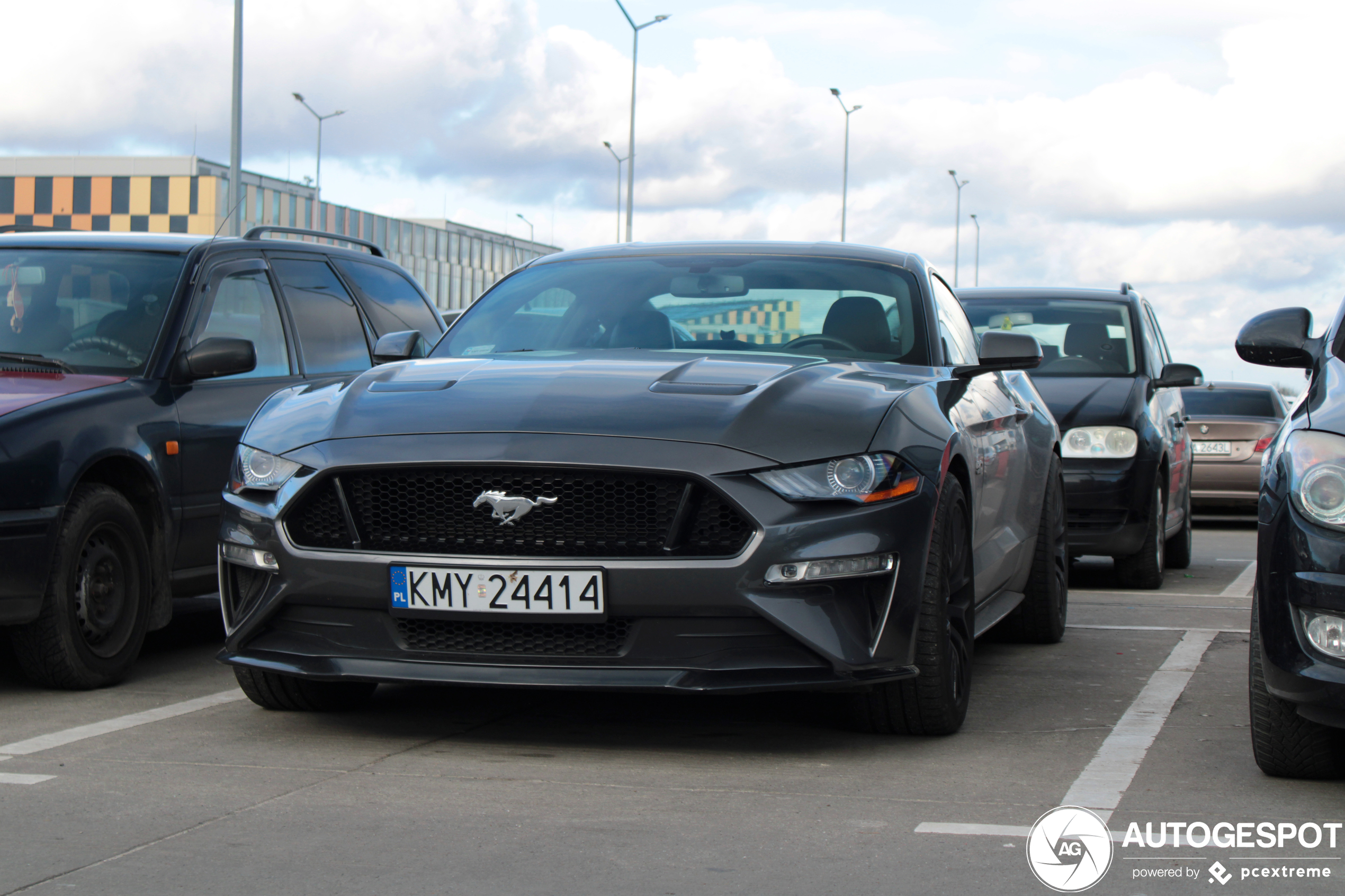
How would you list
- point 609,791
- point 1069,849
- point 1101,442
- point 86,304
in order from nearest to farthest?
point 1069,849 < point 609,791 < point 86,304 < point 1101,442

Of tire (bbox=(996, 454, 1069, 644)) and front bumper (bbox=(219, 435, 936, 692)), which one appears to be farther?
tire (bbox=(996, 454, 1069, 644))

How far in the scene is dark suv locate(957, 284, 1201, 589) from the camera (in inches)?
379

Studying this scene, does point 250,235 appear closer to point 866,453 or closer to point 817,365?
point 817,365

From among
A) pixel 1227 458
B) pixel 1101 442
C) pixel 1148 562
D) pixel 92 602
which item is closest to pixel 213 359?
pixel 92 602

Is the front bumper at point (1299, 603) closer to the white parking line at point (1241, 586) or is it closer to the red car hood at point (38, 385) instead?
the red car hood at point (38, 385)

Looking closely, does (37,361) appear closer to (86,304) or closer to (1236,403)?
(86,304)

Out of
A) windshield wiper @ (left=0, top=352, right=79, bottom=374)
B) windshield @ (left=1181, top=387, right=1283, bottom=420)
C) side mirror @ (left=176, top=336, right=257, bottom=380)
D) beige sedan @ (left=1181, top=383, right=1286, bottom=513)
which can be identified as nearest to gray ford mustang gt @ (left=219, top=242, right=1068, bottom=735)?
side mirror @ (left=176, top=336, right=257, bottom=380)

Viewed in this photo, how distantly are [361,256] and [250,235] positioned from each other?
807mm

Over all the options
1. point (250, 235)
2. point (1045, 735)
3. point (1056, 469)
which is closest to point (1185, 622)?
point (1056, 469)

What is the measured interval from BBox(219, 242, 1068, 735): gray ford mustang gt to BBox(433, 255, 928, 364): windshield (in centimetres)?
52

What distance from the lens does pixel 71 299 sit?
659 centimetres

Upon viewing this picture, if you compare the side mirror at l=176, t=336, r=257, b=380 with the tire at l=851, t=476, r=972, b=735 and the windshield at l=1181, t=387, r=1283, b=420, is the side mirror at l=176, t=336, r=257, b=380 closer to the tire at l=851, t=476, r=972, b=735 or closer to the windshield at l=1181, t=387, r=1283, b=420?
the tire at l=851, t=476, r=972, b=735

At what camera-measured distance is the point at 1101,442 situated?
31.7ft

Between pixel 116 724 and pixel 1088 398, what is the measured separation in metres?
6.42
